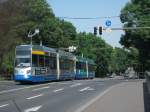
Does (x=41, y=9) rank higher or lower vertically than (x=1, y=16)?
higher

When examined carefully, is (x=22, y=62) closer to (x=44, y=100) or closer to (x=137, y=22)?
(x=44, y=100)

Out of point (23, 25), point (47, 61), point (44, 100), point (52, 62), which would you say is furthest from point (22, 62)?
point (23, 25)

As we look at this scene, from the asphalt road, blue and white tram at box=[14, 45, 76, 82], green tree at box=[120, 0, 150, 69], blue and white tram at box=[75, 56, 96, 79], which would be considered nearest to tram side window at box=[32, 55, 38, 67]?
blue and white tram at box=[14, 45, 76, 82]

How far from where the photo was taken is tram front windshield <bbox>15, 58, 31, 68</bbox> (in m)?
42.8

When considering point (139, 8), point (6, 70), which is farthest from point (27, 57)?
point (139, 8)

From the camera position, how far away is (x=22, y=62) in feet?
141

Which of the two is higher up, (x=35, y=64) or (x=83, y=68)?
(x=83, y=68)

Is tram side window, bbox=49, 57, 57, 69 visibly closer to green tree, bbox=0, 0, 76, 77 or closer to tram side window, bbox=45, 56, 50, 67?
tram side window, bbox=45, 56, 50, 67

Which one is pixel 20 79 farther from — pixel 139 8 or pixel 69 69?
pixel 139 8

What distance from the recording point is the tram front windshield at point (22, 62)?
4278cm

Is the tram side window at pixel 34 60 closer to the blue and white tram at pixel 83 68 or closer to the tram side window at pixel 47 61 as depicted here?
the tram side window at pixel 47 61

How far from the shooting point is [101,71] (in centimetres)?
14538

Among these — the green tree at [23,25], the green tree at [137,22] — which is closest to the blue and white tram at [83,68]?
the green tree at [137,22]

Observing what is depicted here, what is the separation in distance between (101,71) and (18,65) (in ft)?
337
